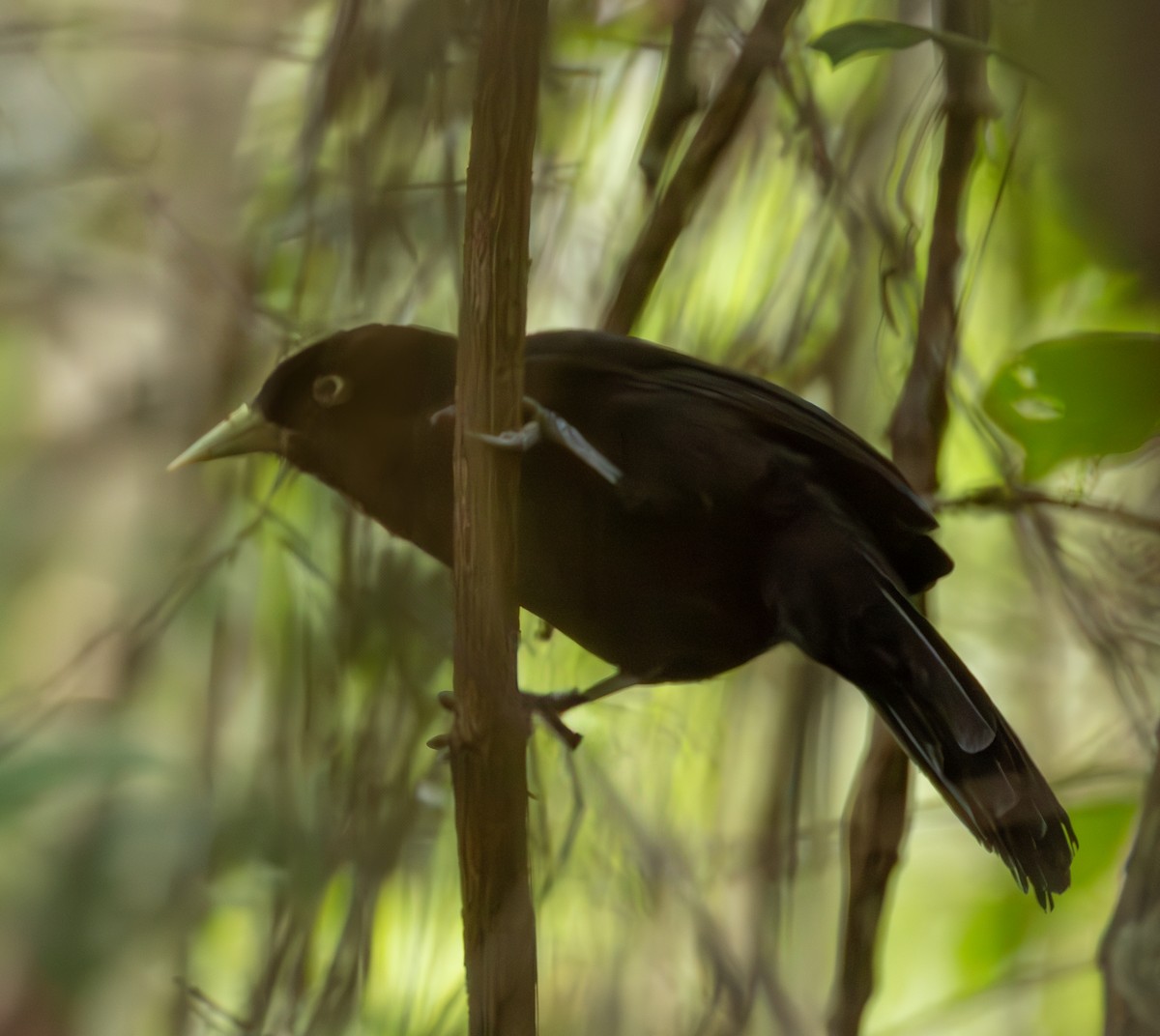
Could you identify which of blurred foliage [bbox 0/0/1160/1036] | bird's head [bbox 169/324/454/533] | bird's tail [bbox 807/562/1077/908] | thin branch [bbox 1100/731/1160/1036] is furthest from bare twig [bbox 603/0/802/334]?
thin branch [bbox 1100/731/1160/1036]

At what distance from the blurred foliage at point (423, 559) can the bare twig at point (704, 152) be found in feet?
0.03

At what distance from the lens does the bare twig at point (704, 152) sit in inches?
25.5

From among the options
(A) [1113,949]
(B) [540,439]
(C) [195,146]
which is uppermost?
(C) [195,146]

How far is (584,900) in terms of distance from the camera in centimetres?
62

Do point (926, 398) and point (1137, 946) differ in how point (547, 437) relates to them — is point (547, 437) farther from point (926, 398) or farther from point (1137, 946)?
point (1137, 946)

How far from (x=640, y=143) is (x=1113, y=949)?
1.72 feet

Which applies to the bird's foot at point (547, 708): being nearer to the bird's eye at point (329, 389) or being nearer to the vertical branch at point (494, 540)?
the vertical branch at point (494, 540)

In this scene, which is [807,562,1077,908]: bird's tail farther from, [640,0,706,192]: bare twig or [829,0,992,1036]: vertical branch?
[640,0,706,192]: bare twig

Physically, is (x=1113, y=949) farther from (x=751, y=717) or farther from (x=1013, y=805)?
(x=751, y=717)

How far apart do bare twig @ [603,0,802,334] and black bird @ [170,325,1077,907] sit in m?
0.05

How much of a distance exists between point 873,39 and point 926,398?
21 centimetres

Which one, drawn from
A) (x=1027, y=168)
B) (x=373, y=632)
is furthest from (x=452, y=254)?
(x=1027, y=168)

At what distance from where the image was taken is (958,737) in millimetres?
583

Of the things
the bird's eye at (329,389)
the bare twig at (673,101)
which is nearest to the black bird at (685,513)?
the bird's eye at (329,389)
